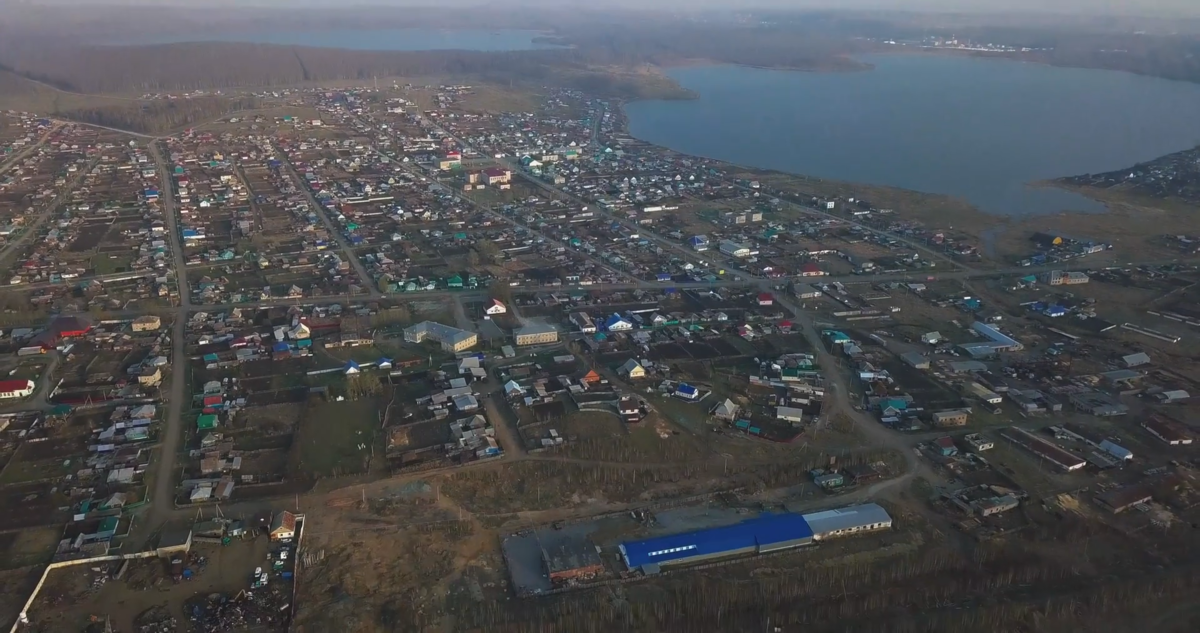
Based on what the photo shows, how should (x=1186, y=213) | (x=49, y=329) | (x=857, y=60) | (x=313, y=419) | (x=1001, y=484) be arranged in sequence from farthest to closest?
(x=857, y=60), (x=1186, y=213), (x=49, y=329), (x=313, y=419), (x=1001, y=484)

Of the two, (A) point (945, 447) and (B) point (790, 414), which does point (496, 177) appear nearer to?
(B) point (790, 414)

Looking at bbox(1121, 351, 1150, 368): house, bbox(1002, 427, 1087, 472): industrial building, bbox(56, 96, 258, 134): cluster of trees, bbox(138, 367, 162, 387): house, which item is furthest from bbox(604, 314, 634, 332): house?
bbox(56, 96, 258, 134): cluster of trees

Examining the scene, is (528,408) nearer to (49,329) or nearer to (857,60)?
(49,329)

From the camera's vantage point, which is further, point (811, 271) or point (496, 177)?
point (496, 177)

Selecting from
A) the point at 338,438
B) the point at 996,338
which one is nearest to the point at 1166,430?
the point at 996,338

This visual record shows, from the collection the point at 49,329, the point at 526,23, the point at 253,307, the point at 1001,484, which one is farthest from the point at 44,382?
the point at 526,23

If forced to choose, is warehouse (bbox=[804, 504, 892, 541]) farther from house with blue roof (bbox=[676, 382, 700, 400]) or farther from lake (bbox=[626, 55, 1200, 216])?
lake (bbox=[626, 55, 1200, 216])
